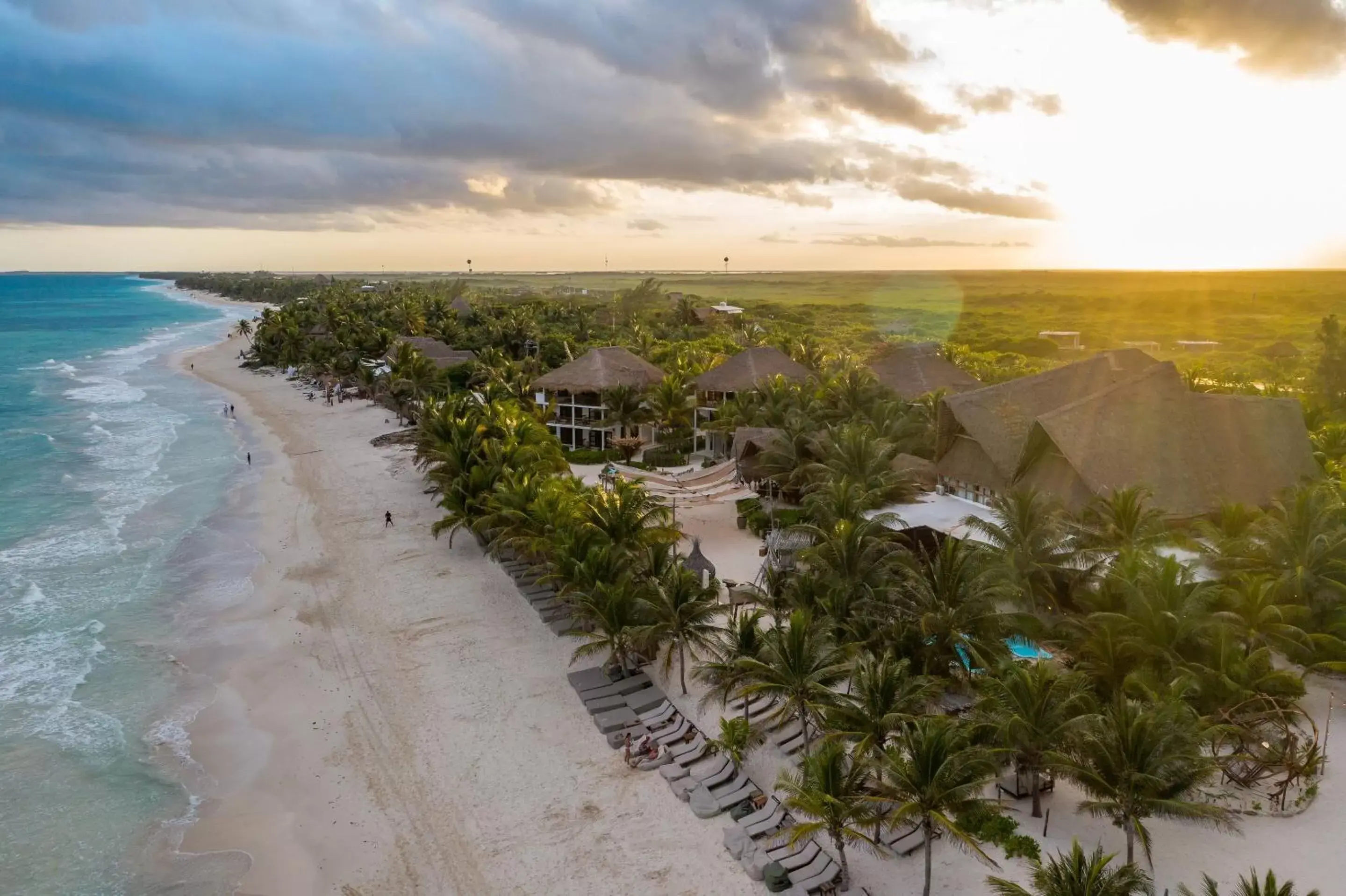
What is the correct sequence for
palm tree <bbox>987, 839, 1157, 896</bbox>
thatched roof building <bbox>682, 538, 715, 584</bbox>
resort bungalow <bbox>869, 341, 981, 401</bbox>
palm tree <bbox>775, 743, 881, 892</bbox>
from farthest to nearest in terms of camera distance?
resort bungalow <bbox>869, 341, 981, 401</bbox> → thatched roof building <bbox>682, 538, 715, 584</bbox> → palm tree <bbox>775, 743, 881, 892</bbox> → palm tree <bbox>987, 839, 1157, 896</bbox>

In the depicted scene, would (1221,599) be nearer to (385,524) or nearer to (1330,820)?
(1330,820)

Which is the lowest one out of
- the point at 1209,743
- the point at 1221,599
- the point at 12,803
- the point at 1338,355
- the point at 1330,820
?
the point at 12,803

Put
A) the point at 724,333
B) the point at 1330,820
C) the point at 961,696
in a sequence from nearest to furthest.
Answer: the point at 1330,820, the point at 961,696, the point at 724,333

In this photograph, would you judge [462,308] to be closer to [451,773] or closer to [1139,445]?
[1139,445]

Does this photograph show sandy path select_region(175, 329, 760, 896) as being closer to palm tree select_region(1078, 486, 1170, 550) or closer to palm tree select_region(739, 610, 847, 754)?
palm tree select_region(739, 610, 847, 754)

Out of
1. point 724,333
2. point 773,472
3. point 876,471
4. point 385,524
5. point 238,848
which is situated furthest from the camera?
point 724,333

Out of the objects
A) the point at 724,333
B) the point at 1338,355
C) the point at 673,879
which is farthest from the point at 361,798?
the point at 724,333

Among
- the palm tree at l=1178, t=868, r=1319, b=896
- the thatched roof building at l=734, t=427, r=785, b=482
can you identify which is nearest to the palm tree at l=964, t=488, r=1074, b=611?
the palm tree at l=1178, t=868, r=1319, b=896
